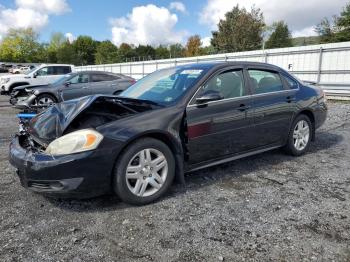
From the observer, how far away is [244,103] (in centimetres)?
425

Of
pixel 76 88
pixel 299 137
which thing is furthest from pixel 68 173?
pixel 76 88

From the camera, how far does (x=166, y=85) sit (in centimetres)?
418

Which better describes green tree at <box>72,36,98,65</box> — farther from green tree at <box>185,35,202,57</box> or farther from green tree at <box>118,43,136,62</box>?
green tree at <box>185,35,202,57</box>

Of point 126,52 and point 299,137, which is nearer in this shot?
point 299,137

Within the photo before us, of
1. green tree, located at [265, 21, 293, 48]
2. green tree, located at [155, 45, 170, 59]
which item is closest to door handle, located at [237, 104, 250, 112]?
green tree, located at [265, 21, 293, 48]

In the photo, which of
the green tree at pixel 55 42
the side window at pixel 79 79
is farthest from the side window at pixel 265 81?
the green tree at pixel 55 42

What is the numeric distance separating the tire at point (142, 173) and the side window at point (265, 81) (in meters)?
1.77

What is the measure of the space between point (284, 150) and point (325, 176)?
3.27 feet

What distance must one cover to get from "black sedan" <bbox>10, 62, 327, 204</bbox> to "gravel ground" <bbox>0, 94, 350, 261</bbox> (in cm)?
29

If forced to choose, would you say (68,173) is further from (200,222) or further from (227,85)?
(227,85)

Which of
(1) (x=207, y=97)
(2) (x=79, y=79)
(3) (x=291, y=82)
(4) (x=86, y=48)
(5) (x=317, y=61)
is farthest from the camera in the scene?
(4) (x=86, y=48)

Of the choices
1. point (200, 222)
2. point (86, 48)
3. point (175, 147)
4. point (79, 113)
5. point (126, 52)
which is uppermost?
point (86, 48)

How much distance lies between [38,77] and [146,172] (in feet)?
44.7

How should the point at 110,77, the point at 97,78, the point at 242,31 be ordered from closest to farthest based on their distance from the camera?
the point at 97,78, the point at 110,77, the point at 242,31
